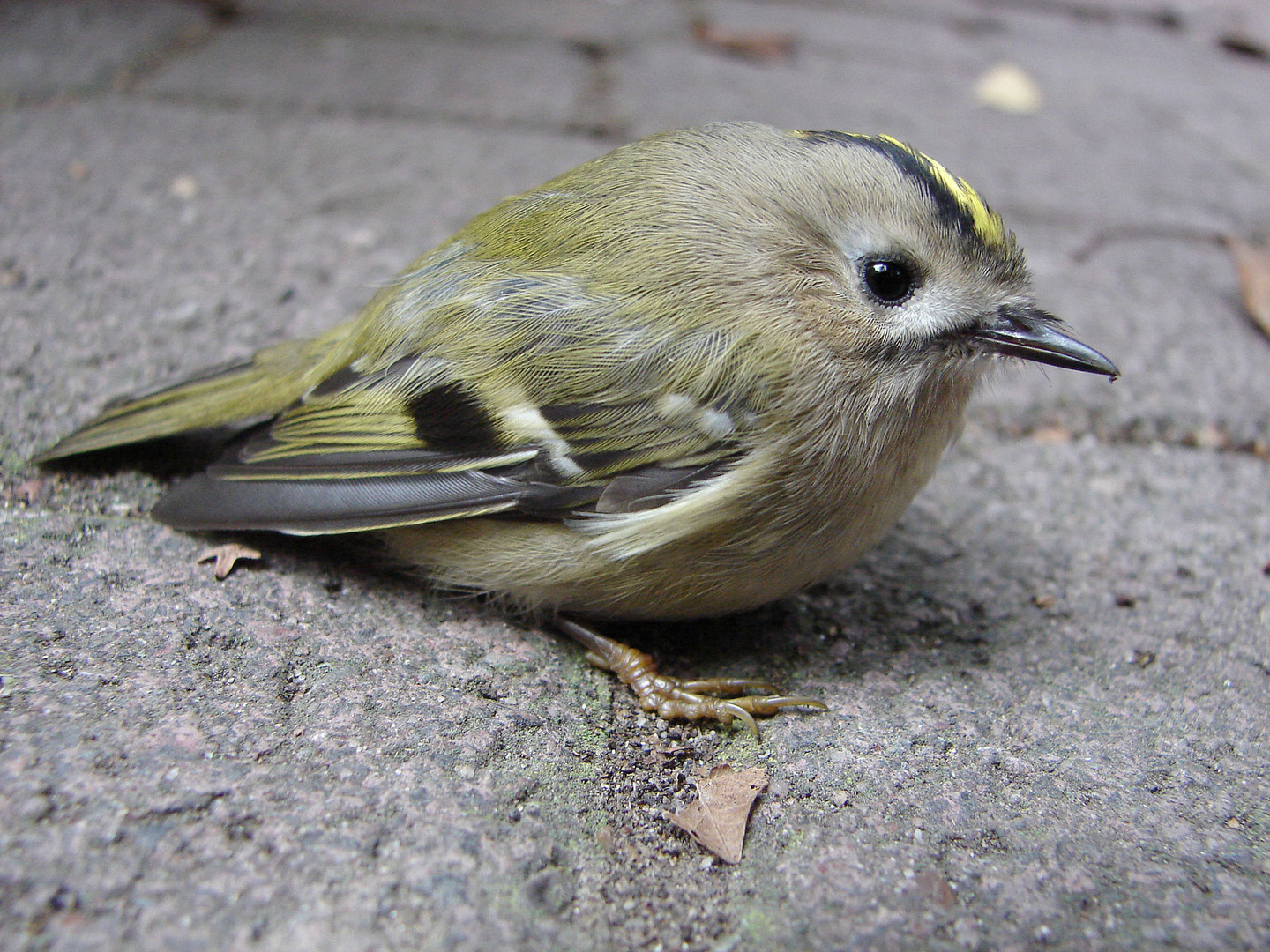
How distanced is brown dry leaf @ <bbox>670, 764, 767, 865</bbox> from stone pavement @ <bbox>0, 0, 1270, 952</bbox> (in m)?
0.02

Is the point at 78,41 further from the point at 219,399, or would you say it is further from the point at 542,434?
the point at 542,434

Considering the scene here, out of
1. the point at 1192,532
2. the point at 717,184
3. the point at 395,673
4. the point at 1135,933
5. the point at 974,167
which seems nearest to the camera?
the point at 1135,933

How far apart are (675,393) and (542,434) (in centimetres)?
22

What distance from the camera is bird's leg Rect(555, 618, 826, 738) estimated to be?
1470mm

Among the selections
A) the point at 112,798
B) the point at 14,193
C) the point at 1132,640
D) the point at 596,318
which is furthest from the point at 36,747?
the point at 14,193

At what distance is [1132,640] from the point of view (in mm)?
1677

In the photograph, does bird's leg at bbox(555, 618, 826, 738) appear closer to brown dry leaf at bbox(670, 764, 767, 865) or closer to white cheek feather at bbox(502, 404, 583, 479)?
brown dry leaf at bbox(670, 764, 767, 865)

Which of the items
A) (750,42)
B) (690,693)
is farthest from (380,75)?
(690,693)

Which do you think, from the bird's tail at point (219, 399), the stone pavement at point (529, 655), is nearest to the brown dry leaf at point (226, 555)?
the stone pavement at point (529, 655)

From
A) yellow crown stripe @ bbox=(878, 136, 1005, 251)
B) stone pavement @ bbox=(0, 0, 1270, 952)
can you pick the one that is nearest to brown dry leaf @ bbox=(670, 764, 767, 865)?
stone pavement @ bbox=(0, 0, 1270, 952)

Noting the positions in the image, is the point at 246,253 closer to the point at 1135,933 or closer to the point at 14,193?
the point at 14,193

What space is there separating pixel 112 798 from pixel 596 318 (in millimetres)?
927

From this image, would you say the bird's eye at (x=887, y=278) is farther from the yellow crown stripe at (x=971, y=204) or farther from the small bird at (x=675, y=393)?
the yellow crown stripe at (x=971, y=204)

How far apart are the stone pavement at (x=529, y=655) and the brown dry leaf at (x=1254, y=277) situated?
0.05 m
